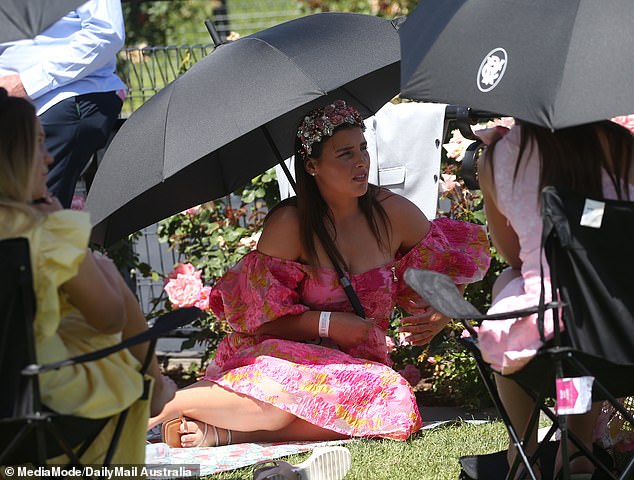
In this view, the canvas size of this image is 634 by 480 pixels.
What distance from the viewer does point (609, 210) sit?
2.72m

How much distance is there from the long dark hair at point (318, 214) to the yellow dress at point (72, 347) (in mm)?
1409

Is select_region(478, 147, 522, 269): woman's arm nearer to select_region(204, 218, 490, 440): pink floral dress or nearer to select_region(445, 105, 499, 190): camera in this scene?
select_region(445, 105, 499, 190): camera

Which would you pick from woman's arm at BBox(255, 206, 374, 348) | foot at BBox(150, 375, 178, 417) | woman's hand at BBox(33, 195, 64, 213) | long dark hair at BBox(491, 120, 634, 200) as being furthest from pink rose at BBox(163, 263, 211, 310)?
long dark hair at BBox(491, 120, 634, 200)

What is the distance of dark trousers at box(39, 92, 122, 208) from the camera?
4703mm

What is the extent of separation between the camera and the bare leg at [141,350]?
9.59 ft

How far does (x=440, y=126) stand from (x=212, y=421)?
5.21 ft

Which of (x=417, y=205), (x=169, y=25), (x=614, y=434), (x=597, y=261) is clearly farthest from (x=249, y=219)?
(x=169, y=25)

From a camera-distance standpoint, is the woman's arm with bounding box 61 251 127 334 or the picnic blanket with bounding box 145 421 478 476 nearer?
the woman's arm with bounding box 61 251 127 334

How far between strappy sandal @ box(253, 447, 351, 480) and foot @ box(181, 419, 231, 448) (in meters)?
0.50

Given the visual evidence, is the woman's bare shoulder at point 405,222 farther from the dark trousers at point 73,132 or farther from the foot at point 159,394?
the foot at point 159,394

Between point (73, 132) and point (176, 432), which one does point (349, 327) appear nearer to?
point (176, 432)

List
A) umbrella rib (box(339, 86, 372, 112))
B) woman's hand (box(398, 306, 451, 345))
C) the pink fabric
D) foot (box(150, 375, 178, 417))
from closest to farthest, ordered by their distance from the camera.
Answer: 1. the pink fabric
2. foot (box(150, 375, 178, 417))
3. woman's hand (box(398, 306, 451, 345))
4. umbrella rib (box(339, 86, 372, 112))

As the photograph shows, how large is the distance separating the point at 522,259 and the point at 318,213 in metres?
1.36

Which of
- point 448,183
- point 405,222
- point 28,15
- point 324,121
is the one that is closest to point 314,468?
point 405,222
